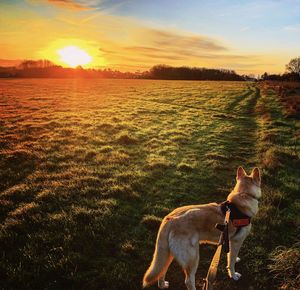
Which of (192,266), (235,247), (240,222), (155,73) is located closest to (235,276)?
(235,247)

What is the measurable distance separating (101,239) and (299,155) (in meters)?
10.8

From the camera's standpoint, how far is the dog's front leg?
561cm

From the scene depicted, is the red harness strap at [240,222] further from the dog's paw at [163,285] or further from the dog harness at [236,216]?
the dog's paw at [163,285]

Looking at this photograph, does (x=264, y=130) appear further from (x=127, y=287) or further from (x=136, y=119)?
(x=127, y=287)

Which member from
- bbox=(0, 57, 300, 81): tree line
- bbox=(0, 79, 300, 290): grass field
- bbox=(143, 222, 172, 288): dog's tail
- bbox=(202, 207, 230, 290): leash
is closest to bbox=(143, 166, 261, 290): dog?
bbox=(143, 222, 172, 288): dog's tail

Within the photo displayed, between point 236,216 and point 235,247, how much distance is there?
0.69 meters

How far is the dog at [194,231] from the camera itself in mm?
4773

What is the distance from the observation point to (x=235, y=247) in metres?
5.68

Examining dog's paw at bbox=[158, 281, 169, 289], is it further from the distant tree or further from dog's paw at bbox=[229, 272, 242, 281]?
the distant tree

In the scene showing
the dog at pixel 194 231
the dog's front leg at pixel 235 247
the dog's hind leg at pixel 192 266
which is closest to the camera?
the dog at pixel 194 231

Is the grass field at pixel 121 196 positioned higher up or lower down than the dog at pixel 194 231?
lower down

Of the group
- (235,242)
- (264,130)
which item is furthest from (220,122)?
(235,242)

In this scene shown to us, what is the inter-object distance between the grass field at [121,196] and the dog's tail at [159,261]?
126cm

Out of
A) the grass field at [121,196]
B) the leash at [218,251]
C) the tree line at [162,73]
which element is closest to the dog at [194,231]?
the leash at [218,251]
